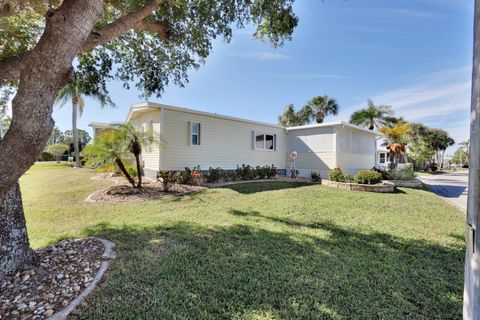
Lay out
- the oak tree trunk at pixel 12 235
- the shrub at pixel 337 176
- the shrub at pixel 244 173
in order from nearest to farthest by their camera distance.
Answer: the oak tree trunk at pixel 12 235 → the shrub at pixel 337 176 → the shrub at pixel 244 173

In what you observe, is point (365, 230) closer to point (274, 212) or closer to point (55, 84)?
point (274, 212)

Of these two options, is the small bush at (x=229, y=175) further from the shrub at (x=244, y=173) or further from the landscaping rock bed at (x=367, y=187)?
the landscaping rock bed at (x=367, y=187)

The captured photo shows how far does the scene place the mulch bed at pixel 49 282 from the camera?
7.47 feet

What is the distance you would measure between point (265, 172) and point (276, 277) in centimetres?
1106

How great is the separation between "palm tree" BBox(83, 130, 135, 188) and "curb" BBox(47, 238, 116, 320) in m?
5.41

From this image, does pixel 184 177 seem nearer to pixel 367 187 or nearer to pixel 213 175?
pixel 213 175

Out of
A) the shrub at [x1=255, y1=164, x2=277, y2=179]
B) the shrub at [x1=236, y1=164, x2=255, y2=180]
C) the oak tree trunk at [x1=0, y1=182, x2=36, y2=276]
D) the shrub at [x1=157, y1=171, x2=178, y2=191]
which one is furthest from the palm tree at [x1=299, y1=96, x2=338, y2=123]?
the oak tree trunk at [x1=0, y1=182, x2=36, y2=276]

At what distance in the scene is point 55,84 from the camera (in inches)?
91.1

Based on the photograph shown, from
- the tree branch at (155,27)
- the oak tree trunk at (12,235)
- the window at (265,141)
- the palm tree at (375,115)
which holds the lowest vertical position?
the oak tree trunk at (12,235)

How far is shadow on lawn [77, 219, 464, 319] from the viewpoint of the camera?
2.37 m

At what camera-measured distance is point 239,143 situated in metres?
13.8

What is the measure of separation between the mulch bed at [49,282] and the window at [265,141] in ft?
39.7

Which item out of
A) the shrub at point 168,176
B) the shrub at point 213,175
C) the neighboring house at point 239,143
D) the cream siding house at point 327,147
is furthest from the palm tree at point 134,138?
the cream siding house at point 327,147

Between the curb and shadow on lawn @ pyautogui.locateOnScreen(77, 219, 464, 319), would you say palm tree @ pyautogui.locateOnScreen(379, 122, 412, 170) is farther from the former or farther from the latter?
the curb
